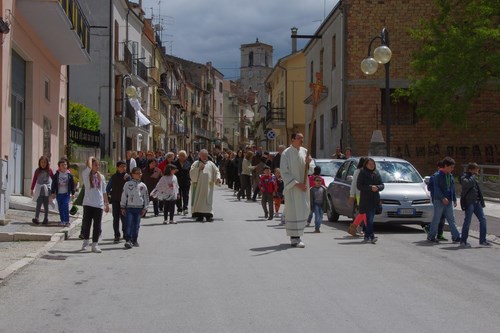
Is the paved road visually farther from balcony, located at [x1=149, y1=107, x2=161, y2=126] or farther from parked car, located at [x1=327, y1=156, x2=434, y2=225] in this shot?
balcony, located at [x1=149, y1=107, x2=161, y2=126]

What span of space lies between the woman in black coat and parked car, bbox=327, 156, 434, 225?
1.55 meters

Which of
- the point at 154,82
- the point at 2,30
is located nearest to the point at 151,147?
the point at 154,82

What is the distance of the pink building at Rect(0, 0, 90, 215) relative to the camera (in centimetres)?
1529

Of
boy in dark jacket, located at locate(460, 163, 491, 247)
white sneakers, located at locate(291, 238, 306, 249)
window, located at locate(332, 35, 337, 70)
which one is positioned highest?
window, located at locate(332, 35, 337, 70)

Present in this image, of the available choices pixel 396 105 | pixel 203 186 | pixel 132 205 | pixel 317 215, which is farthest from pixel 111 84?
pixel 132 205

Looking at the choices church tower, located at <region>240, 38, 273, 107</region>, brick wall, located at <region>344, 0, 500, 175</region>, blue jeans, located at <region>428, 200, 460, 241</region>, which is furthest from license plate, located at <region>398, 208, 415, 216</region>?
church tower, located at <region>240, 38, 273, 107</region>

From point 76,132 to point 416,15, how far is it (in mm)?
15263

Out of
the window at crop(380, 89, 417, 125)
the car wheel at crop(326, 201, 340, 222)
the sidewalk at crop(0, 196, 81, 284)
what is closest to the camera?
the sidewalk at crop(0, 196, 81, 284)

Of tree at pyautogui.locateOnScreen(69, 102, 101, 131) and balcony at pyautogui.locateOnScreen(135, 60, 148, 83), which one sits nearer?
tree at pyautogui.locateOnScreen(69, 102, 101, 131)

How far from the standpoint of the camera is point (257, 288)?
7953 millimetres

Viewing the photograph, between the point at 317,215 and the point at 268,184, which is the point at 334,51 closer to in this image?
the point at 268,184

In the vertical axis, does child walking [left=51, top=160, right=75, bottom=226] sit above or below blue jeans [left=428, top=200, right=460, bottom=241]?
above

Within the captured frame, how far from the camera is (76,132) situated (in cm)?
2798

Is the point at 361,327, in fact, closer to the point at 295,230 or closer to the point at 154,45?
the point at 295,230
